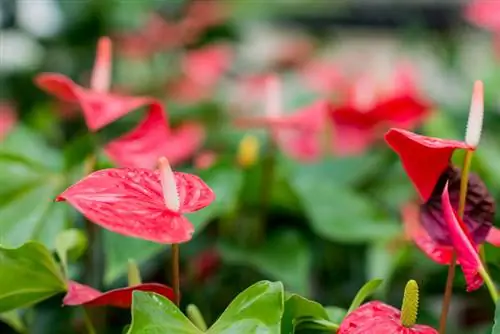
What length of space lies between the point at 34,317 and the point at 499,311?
0.43 meters

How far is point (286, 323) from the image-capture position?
0.50 metres

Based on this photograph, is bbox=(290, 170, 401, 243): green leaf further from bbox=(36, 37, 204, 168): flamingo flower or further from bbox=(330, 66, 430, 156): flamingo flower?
bbox=(36, 37, 204, 168): flamingo flower

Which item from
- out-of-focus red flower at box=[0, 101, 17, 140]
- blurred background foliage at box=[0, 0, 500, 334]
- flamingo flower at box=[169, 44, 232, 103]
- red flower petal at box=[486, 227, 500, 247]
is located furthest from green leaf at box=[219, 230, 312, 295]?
flamingo flower at box=[169, 44, 232, 103]

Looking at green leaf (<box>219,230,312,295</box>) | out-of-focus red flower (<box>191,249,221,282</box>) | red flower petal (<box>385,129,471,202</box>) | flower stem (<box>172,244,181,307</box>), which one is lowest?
out-of-focus red flower (<box>191,249,221,282</box>)

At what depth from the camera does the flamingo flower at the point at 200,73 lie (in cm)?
162

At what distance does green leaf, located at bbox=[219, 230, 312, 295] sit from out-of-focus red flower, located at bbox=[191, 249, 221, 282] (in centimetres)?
5

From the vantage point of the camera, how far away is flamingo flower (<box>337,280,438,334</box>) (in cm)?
45

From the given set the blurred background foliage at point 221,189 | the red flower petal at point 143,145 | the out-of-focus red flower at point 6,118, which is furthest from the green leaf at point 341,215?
the out-of-focus red flower at point 6,118

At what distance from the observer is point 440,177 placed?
0.52 m

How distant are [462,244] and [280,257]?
325mm

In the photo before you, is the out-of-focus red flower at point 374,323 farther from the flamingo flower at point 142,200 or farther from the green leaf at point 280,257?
the green leaf at point 280,257

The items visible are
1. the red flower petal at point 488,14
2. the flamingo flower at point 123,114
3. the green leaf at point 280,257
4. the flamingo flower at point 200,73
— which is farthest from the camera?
the flamingo flower at point 200,73

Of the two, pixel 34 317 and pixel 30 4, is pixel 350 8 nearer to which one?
pixel 30 4

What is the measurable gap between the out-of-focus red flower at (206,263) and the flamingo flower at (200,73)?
0.68 meters
